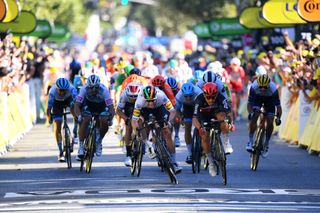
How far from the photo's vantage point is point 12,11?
2723 centimetres

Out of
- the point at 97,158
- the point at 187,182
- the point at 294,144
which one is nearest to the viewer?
the point at 187,182

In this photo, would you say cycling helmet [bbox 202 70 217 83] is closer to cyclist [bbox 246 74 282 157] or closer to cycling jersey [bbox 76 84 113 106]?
cyclist [bbox 246 74 282 157]

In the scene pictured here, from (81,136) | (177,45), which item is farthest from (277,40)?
(177,45)

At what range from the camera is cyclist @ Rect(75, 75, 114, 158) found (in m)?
21.9

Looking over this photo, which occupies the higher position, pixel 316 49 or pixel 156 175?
pixel 316 49

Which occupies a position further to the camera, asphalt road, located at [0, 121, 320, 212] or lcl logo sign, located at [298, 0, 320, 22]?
lcl logo sign, located at [298, 0, 320, 22]

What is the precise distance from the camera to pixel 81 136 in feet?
73.1

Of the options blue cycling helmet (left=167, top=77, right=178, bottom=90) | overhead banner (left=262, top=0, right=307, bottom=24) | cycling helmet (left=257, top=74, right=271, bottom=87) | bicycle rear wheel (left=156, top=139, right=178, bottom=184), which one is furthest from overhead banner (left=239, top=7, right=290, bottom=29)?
bicycle rear wheel (left=156, top=139, right=178, bottom=184)

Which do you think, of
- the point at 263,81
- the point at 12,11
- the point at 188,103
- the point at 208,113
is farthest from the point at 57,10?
the point at 208,113

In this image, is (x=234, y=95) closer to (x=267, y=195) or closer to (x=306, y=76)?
(x=306, y=76)

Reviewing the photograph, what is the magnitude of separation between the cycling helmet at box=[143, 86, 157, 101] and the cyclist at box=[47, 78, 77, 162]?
3549 millimetres

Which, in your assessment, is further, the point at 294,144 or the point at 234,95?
the point at 234,95

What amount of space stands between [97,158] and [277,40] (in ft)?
49.9

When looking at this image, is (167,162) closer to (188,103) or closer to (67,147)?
(188,103)
